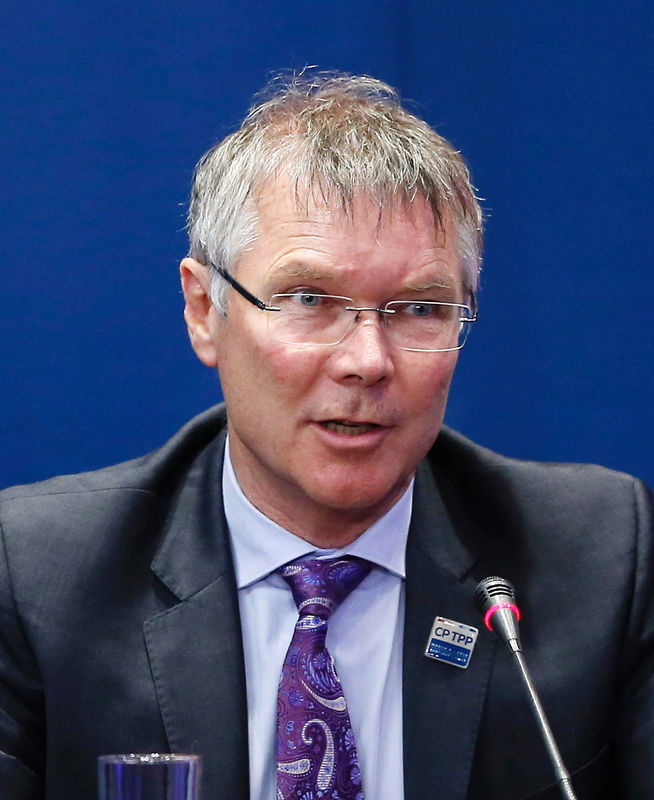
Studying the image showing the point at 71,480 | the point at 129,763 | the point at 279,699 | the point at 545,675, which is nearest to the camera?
the point at 129,763

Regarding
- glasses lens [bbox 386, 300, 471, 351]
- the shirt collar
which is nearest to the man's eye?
glasses lens [bbox 386, 300, 471, 351]

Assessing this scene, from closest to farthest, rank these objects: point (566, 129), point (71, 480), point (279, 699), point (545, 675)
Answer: point (279, 699) < point (545, 675) < point (71, 480) < point (566, 129)

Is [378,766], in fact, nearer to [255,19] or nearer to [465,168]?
[465,168]

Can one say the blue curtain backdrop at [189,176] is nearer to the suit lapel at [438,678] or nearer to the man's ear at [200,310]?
the man's ear at [200,310]

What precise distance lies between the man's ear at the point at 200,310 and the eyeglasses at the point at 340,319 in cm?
12

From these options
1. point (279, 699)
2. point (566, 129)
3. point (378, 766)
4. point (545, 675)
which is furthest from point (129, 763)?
point (566, 129)

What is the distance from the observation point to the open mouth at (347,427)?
1.67 meters

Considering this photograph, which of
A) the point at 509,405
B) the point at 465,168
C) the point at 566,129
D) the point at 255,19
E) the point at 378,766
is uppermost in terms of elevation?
the point at 255,19

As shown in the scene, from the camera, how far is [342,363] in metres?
1.63

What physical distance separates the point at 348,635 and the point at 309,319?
1.65 ft

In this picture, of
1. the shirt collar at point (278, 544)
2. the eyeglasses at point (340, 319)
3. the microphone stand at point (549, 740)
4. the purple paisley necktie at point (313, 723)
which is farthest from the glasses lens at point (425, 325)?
the microphone stand at point (549, 740)

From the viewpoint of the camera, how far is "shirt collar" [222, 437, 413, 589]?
182 cm

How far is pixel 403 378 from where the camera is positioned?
1.69 meters

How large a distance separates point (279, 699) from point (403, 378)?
501 mm
